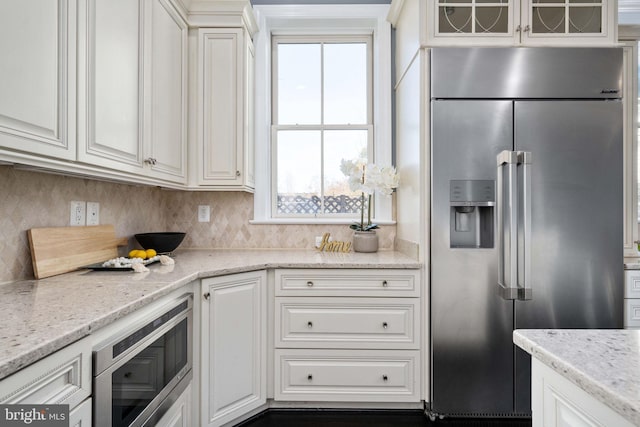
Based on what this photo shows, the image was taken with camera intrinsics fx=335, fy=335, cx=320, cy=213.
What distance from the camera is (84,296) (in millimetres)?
1119

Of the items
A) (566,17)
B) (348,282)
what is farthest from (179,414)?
(566,17)

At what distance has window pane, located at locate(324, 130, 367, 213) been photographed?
2.71m

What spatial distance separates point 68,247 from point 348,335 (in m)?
1.50

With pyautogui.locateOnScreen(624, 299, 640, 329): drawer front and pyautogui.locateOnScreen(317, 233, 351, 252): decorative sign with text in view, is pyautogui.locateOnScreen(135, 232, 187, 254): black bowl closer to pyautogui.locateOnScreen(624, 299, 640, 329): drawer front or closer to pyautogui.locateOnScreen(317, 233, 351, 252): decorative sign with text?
pyautogui.locateOnScreen(317, 233, 351, 252): decorative sign with text

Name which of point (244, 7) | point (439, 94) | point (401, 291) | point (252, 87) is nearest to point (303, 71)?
point (252, 87)

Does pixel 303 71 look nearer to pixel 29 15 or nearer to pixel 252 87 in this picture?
pixel 252 87

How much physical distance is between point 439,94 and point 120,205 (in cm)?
200

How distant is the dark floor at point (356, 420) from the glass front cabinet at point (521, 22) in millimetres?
2192

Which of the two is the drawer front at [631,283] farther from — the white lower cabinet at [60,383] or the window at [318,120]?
the white lower cabinet at [60,383]

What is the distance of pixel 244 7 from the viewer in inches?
87.4

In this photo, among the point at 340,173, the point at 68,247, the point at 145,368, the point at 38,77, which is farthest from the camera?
the point at 340,173

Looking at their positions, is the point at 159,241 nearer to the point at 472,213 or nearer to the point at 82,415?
the point at 82,415

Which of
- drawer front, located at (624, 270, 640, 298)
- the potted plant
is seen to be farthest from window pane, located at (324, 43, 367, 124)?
drawer front, located at (624, 270, 640, 298)

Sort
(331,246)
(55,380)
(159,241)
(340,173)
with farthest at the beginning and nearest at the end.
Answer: (340,173)
(331,246)
(159,241)
(55,380)
